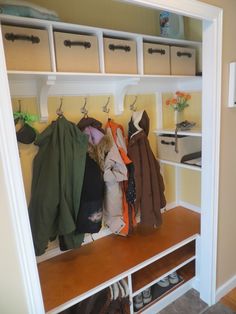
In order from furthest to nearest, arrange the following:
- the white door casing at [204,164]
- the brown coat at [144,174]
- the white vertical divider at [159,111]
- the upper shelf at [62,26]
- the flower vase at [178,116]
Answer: the flower vase at [178,116], the white vertical divider at [159,111], the brown coat at [144,174], the upper shelf at [62,26], the white door casing at [204,164]

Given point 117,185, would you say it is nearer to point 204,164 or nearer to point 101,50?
point 204,164

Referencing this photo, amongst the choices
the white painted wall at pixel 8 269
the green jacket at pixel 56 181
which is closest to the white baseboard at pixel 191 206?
the green jacket at pixel 56 181

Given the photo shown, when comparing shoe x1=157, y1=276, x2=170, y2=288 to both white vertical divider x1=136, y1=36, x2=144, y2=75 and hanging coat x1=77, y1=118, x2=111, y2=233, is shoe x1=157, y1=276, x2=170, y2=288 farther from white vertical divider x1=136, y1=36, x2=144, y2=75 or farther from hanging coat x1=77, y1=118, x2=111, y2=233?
white vertical divider x1=136, y1=36, x2=144, y2=75

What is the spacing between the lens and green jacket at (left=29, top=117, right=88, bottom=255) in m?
1.38

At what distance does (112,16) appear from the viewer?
1658 millimetres

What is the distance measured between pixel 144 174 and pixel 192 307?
1033mm

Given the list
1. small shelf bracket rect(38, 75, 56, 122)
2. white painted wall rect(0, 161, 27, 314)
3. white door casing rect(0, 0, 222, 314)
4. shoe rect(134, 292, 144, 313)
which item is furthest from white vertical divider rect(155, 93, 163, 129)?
white painted wall rect(0, 161, 27, 314)

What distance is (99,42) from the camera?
1350 millimetres

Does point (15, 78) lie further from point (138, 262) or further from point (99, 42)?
point (138, 262)

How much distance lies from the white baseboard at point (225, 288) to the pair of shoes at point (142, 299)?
20.6 inches

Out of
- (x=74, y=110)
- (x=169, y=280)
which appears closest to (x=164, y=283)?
(x=169, y=280)

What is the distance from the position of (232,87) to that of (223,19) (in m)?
0.39

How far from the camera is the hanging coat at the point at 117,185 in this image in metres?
1.58

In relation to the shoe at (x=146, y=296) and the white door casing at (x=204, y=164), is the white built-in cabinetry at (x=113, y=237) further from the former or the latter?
the white door casing at (x=204, y=164)
